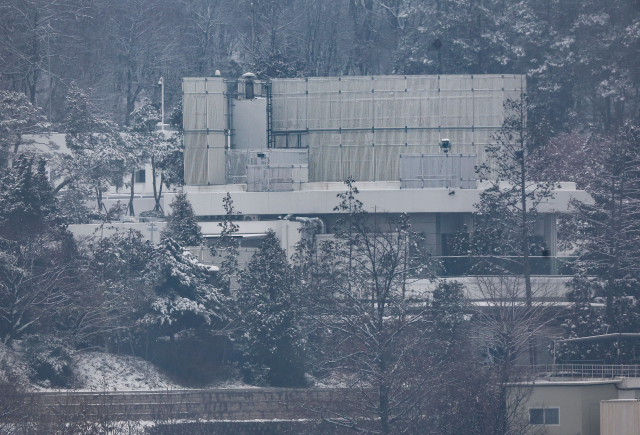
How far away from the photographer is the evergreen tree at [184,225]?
36250 millimetres

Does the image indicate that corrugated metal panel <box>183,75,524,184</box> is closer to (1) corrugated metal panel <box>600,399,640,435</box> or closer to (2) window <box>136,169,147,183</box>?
(2) window <box>136,169,147,183</box>

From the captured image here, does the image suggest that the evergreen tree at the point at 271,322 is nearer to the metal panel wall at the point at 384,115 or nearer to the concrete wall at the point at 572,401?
the concrete wall at the point at 572,401

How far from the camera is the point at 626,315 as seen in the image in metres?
32.7

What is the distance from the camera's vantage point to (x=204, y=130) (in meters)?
44.7

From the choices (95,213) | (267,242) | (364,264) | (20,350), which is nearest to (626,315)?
(364,264)

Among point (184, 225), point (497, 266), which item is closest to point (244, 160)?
point (184, 225)

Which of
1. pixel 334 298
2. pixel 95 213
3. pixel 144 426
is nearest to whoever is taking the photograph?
pixel 144 426

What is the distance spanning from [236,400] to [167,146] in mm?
24063

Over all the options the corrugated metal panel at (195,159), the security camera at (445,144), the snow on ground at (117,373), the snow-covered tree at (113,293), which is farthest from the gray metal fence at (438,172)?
the snow on ground at (117,373)

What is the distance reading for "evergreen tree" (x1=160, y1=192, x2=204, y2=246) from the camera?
36250mm

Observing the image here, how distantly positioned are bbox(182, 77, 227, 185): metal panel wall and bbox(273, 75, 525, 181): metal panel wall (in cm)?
373

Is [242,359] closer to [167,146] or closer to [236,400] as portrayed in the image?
[236,400]

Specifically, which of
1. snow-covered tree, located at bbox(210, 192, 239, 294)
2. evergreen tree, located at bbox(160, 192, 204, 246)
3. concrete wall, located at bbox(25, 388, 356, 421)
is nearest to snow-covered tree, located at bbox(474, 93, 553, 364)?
snow-covered tree, located at bbox(210, 192, 239, 294)

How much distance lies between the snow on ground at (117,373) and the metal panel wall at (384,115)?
16767 mm
